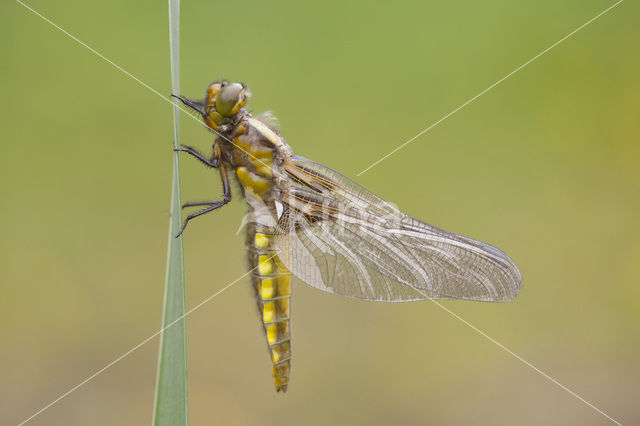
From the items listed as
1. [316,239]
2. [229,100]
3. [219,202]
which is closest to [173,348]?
[219,202]

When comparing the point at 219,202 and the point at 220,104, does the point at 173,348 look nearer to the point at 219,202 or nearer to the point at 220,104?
the point at 219,202

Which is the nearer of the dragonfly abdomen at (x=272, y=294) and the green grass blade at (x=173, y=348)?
the green grass blade at (x=173, y=348)

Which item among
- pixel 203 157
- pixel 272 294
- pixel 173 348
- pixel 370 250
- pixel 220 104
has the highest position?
pixel 220 104

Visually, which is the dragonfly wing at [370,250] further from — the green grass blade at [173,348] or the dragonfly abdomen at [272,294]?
the green grass blade at [173,348]

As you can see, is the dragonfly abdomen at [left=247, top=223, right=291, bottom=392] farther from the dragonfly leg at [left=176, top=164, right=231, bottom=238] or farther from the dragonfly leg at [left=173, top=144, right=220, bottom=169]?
the dragonfly leg at [left=173, top=144, right=220, bottom=169]

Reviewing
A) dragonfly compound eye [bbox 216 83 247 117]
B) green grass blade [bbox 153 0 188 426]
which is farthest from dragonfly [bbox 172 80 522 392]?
green grass blade [bbox 153 0 188 426]

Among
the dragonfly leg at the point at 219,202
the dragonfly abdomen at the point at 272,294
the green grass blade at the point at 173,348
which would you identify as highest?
the dragonfly leg at the point at 219,202

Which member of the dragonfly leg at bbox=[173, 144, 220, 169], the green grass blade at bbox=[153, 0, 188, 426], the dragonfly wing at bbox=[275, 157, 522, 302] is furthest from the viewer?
the dragonfly wing at bbox=[275, 157, 522, 302]

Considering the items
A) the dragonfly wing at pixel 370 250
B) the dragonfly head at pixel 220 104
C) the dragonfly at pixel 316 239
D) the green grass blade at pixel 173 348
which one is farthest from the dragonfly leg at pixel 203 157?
the green grass blade at pixel 173 348
